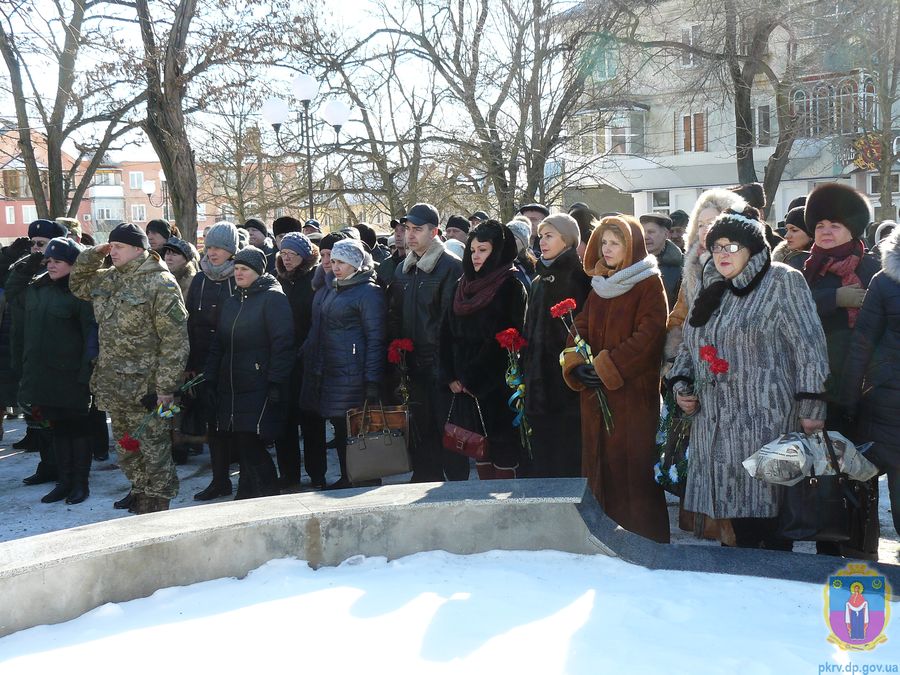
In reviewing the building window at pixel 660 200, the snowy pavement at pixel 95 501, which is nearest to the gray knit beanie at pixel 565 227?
the snowy pavement at pixel 95 501

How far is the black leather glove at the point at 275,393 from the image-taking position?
21.3ft

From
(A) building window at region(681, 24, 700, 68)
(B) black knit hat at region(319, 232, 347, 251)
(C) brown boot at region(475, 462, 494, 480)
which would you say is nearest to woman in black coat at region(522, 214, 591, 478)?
Answer: (C) brown boot at region(475, 462, 494, 480)

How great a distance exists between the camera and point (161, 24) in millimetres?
14312

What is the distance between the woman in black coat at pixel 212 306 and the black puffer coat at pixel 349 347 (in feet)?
2.89

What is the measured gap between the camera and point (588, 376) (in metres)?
5.23

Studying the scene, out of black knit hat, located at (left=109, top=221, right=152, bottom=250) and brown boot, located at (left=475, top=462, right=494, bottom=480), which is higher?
black knit hat, located at (left=109, top=221, right=152, bottom=250)

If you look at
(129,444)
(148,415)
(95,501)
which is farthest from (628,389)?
(95,501)

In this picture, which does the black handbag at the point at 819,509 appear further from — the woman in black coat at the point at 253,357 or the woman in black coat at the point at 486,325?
the woman in black coat at the point at 253,357

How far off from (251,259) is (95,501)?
87.3 inches

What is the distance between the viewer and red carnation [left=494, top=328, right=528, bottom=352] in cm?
580

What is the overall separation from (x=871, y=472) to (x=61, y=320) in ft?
18.3

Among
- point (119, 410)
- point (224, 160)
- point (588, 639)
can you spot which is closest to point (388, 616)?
point (588, 639)

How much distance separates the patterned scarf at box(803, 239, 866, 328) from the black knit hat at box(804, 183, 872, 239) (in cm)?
8

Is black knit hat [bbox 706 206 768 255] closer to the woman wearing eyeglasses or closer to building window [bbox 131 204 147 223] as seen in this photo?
the woman wearing eyeglasses
